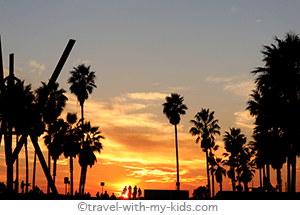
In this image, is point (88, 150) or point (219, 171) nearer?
point (88, 150)

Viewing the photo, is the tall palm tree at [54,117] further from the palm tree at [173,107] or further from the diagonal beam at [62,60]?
the diagonal beam at [62,60]

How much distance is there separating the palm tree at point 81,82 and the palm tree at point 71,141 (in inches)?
69.4

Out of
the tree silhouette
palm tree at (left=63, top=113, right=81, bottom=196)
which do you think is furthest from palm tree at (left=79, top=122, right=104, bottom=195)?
the tree silhouette

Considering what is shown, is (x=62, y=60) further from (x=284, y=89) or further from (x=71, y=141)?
(x=71, y=141)

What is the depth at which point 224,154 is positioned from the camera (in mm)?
80312

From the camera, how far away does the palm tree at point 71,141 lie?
170 ft

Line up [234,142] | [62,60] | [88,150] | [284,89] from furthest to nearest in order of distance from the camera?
[234,142]
[88,150]
[284,89]
[62,60]

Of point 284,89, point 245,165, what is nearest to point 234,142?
point 245,165

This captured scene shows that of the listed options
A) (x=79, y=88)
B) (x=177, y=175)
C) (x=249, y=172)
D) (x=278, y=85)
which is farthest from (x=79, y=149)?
(x=249, y=172)

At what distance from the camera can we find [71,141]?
51969mm

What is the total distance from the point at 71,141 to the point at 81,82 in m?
9.38

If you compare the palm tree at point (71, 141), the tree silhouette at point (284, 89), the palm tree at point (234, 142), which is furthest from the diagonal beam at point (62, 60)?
the palm tree at point (234, 142)

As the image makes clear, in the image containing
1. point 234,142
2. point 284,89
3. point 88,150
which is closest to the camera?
point 284,89

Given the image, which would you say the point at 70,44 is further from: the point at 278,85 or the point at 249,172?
the point at 249,172
